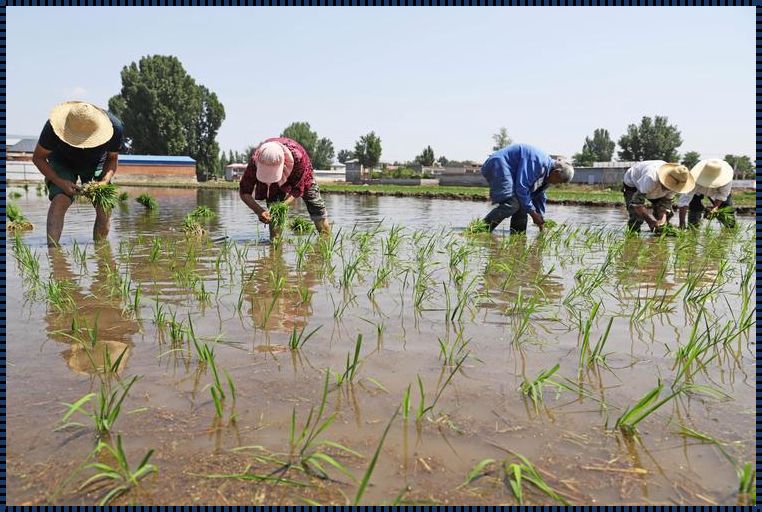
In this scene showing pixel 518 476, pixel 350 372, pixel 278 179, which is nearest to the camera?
pixel 518 476

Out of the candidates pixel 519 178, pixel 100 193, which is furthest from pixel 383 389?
pixel 519 178

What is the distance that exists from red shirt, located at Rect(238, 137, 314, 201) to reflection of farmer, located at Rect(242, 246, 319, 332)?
1834 millimetres

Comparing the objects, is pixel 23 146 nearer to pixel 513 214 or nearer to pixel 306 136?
pixel 306 136

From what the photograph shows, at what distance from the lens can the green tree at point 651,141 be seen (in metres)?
56.6

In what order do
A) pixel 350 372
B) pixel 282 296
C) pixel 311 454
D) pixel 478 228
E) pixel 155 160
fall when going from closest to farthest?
pixel 311 454
pixel 350 372
pixel 282 296
pixel 478 228
pixel 155 160

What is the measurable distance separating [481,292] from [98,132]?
3982mm

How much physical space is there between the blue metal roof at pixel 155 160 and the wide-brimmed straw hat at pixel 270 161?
138 feet

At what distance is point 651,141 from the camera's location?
56.8 metres

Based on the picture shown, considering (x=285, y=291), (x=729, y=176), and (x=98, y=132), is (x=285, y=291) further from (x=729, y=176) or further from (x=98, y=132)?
(x=729, y=176)

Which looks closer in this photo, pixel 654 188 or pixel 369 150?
pixel 654 188

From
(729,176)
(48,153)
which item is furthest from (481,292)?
(729,176)

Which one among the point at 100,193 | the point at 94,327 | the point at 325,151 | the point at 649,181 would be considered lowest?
the point at 94,327

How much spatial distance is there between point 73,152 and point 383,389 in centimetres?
481

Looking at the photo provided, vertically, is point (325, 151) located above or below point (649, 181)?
above
